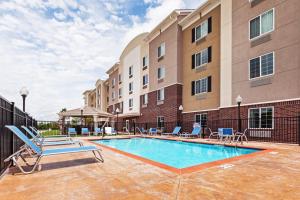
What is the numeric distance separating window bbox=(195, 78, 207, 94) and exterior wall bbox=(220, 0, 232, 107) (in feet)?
7.63

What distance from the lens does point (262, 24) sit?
12961mm

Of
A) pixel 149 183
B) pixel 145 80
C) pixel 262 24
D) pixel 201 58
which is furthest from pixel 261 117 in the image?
pixel 145 80

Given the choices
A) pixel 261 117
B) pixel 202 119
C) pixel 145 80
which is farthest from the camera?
pixel 145 80

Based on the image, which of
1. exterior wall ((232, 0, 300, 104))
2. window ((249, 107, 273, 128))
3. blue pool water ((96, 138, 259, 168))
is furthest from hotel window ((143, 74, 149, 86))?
window ((249, 107, 273, 128))

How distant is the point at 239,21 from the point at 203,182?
13.7m

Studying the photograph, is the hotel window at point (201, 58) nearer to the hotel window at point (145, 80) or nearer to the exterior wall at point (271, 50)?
the exterior wall at point (271, 50)

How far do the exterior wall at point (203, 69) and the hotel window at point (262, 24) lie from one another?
323cm

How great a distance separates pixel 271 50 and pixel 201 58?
6.55 metres

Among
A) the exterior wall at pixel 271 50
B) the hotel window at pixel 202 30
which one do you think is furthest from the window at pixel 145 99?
the exterior wall at pixel 271 50

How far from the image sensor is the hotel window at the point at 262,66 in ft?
40.7

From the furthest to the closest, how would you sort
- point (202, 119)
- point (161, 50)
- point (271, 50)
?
point (161, 50), point (202, 119), point (271, 50)

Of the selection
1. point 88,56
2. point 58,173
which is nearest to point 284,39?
point 58,173

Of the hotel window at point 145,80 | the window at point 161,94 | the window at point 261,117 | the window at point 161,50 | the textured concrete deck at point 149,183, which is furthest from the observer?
the hotel window at point 145,80

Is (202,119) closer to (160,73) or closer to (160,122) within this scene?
(160,122)
